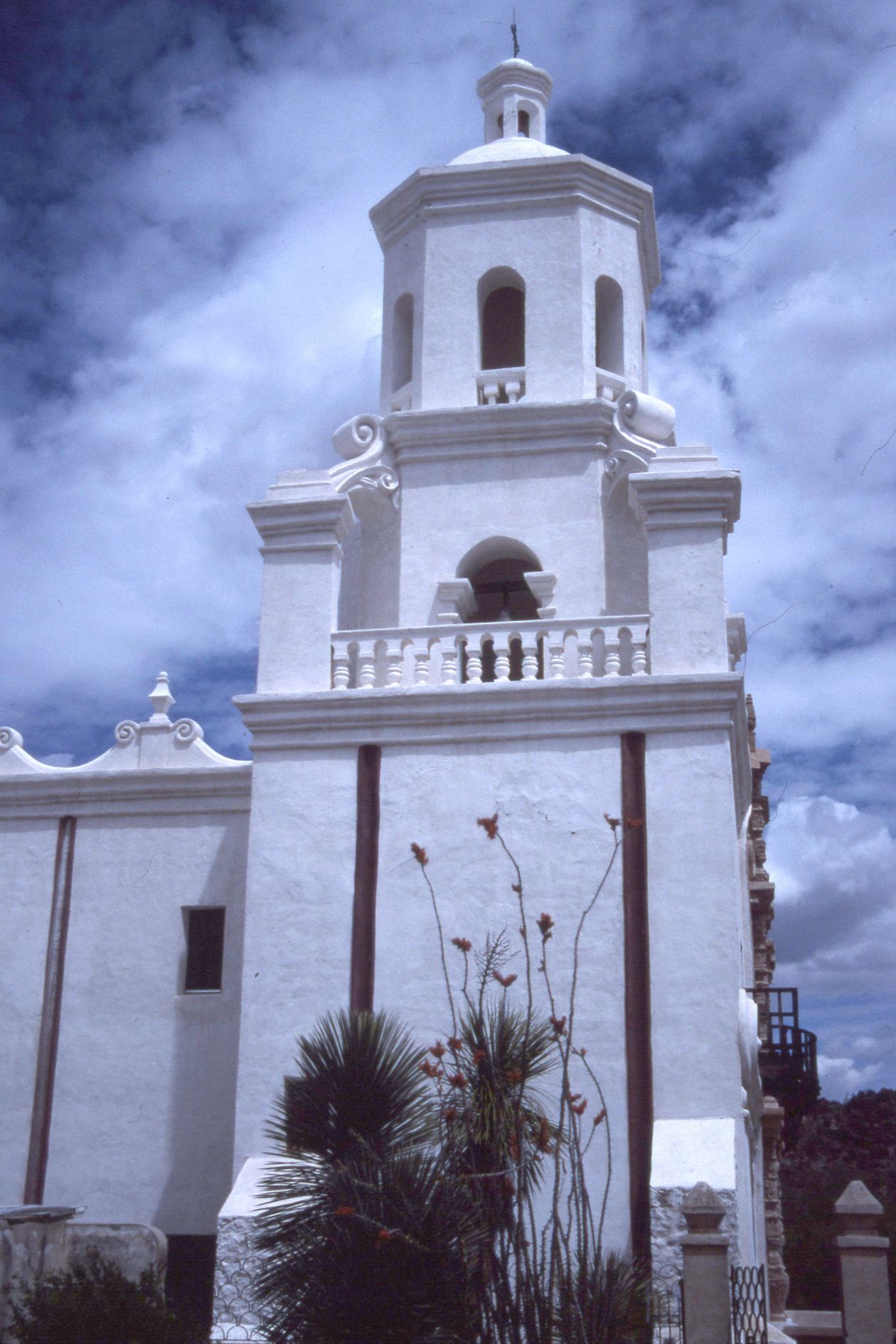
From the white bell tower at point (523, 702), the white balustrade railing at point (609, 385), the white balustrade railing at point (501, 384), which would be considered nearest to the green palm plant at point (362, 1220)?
the white bell tower at point (523, 702)

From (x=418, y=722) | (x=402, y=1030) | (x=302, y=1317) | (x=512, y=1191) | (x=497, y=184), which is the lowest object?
(x=302, y=1317)

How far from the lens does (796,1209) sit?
33625 mm

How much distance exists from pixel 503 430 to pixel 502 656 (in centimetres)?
302

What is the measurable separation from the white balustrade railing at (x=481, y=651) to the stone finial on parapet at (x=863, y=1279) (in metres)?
4.77

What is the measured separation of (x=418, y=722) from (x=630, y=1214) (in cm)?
444

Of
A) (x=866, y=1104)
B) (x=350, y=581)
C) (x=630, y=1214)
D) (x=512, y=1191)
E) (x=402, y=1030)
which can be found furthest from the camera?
(x=866, y=1104)

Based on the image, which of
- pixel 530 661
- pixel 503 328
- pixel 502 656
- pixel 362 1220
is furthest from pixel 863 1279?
pixel 503 328

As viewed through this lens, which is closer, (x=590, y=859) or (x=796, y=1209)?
(x=590, y=859)

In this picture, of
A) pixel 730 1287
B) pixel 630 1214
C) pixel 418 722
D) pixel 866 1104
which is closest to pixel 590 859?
pixel 418 722

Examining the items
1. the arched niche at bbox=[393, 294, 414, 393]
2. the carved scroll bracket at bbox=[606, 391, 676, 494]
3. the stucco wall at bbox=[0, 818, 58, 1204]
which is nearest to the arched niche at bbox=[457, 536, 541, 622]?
the carved scroll bracket at bbox=[606, 391, 676, 494]

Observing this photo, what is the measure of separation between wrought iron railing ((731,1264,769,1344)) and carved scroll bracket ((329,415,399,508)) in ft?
26.7

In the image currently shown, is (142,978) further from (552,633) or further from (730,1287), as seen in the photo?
(730,1287)

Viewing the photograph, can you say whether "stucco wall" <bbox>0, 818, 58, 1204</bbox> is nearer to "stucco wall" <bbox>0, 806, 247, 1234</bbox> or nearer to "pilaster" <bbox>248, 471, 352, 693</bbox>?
"stucco wall" <bbox>0, 806, 247, 1234</bbox>

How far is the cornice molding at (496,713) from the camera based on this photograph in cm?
1287
